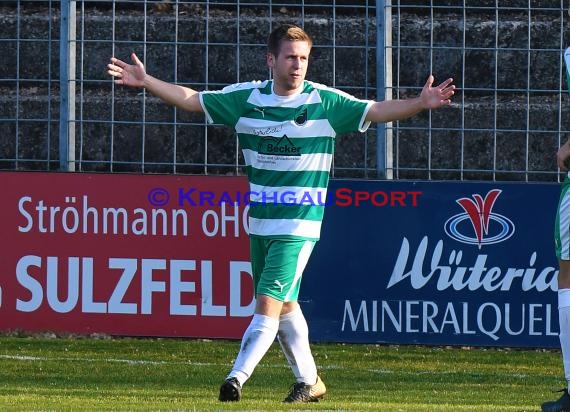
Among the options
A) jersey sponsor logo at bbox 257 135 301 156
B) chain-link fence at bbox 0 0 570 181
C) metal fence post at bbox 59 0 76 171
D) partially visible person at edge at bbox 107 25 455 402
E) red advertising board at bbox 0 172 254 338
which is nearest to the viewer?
partially visible person at edge at bbox 107 25 455 402

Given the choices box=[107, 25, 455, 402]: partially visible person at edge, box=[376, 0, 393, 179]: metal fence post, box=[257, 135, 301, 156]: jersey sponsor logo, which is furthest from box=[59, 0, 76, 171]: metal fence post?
box=[257, 135, 301, 156]: jersey sponsor logo

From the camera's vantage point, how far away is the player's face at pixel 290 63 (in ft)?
24.6

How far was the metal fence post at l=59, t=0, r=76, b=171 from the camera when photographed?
11.4 metres

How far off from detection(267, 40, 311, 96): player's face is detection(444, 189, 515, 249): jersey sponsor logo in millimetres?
3630

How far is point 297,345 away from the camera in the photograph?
7688 mm

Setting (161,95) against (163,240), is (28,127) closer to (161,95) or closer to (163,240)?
(163,240)

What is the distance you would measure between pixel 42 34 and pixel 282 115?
19.7 ft

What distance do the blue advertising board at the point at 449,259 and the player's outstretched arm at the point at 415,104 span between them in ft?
11.3

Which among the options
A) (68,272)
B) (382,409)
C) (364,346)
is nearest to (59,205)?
(68,272)

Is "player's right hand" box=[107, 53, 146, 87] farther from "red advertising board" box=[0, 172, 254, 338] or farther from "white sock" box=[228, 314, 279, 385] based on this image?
"red advertising board" box=[0, 172, 254, 338]

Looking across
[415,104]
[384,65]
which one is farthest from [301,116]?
[384,65]

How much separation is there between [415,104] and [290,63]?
67 cm

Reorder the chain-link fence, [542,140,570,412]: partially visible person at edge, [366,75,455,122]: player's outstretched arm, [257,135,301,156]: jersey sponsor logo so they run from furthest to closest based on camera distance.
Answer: the chain-link fence
[257,135,301,156]: jersey sponsor logo
[366,75,455,122]: player's outstretched arm
[542,140,570,412]: partially visible person at edge

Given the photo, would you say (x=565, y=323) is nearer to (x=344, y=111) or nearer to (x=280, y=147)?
(x=344, y=111)
